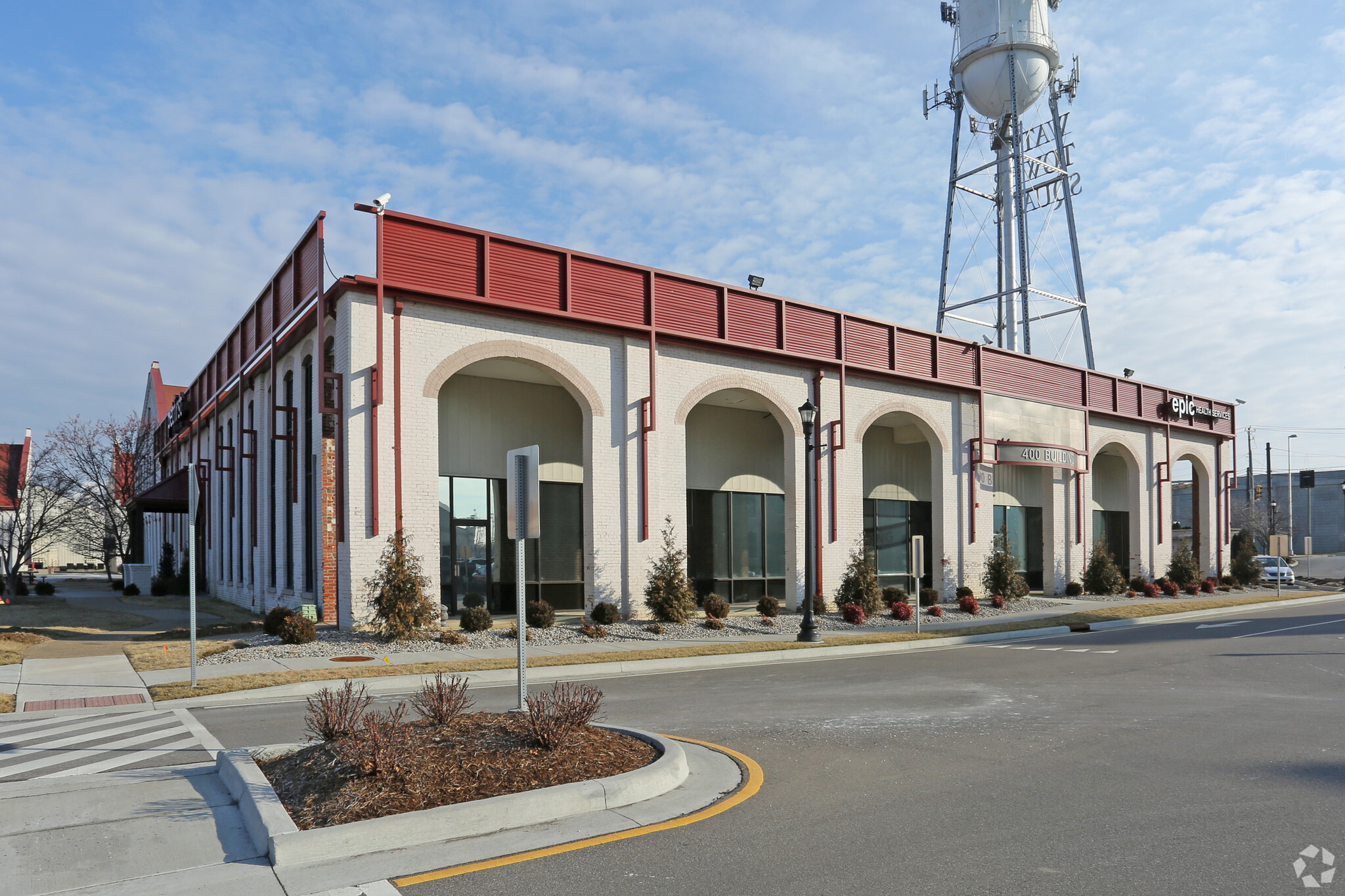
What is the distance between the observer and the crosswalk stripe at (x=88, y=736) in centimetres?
891

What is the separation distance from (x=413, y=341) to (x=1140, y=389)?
31870 millimetres

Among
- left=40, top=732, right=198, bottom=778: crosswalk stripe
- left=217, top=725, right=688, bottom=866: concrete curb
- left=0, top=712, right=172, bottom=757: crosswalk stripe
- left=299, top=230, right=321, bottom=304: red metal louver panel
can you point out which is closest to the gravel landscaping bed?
left=0, top=712, right=172, bottom=757: crosswalk stripe

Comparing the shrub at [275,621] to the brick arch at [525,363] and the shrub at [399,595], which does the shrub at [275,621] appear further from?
the brick arch at [525,363]

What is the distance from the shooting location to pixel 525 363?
2206 cm

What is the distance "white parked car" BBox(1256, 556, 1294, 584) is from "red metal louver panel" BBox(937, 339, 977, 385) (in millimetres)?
23109

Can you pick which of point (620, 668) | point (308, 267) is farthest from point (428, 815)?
point (308, 267)

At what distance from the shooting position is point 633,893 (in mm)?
5031

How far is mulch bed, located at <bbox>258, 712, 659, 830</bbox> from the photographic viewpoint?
19.7 ft

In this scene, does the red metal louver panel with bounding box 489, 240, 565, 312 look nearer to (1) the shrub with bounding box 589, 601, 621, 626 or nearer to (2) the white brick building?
(2) the white brick building

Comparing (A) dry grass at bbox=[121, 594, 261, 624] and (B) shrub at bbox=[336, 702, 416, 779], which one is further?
(A) dry grass at bbox=[121, 594, 261, 624]

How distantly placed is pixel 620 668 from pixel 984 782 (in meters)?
8.76

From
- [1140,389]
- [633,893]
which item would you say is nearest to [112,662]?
[633,893]

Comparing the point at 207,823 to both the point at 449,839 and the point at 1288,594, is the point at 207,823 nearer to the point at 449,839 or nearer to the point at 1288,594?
the point at 449,839

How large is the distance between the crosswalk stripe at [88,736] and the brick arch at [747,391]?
14328mm
